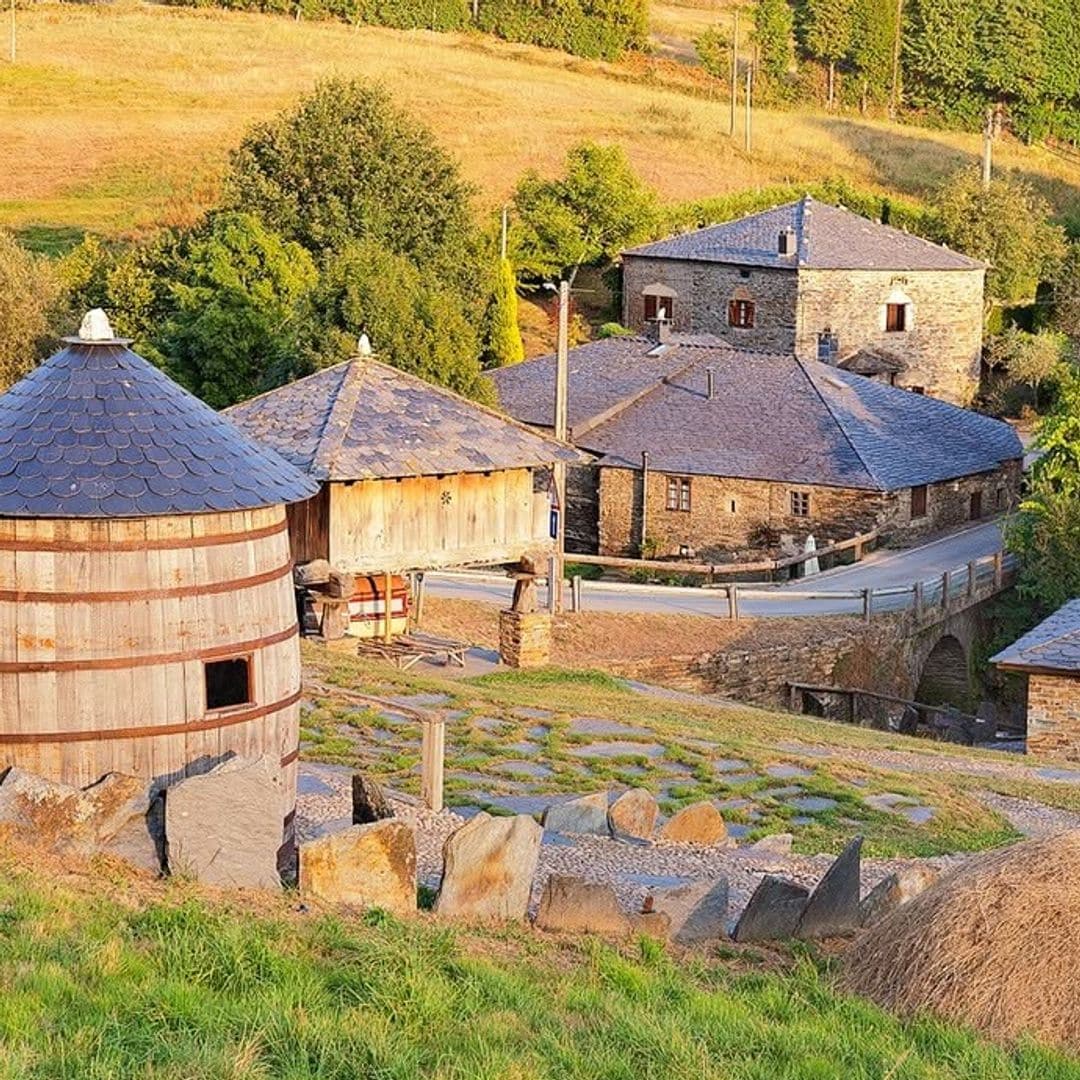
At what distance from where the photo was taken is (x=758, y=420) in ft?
144

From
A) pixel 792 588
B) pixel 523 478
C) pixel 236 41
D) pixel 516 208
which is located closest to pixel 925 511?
pixel 792 588

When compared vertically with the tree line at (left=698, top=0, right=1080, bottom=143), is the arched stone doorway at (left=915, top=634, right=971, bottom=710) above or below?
below

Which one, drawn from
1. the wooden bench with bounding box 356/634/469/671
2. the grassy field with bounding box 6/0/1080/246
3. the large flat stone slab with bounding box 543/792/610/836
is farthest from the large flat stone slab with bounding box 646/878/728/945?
the grassy field with bounding box 6/0/1080/246

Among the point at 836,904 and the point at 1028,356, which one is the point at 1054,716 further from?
the point at 1028,356

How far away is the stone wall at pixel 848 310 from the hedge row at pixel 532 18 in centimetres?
3455

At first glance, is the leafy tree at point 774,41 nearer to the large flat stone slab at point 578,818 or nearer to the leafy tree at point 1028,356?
the leafy tree at point 1028,356

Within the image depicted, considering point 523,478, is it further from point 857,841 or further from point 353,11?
point 353,11

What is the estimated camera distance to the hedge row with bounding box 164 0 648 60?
90000 millimetres

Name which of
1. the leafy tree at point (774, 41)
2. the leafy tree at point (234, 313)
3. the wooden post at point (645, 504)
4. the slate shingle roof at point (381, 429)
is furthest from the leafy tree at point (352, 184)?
the leafy tree at point (774, 41)

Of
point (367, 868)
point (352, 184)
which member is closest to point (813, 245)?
point (352, 184)

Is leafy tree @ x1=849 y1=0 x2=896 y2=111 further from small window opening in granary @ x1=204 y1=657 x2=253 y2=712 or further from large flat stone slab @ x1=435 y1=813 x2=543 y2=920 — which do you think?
large flat stone slab @ x1=435 y1=813 x2=543 y2=920

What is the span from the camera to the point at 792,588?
121 ft

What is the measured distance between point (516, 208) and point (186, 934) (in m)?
54.2

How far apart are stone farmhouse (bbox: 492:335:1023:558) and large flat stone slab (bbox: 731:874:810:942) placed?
30.0 m
